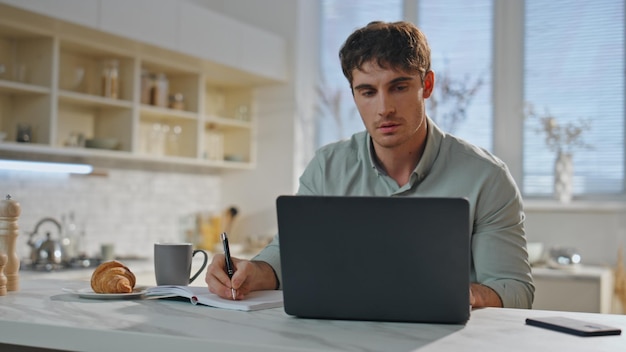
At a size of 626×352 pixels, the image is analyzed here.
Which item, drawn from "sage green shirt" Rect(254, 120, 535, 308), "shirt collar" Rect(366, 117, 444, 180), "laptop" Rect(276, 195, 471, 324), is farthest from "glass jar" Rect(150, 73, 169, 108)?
"laptop" Rect(276, 195, 471, 324)

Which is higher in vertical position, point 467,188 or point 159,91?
point 159,91

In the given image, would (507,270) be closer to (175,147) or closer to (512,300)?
(512,300)

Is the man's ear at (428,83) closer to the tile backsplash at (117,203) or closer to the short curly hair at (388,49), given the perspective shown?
the short curly hair at (388,49)

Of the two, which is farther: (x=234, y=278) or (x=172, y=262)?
(x=172, y=262)

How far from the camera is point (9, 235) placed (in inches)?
79.2

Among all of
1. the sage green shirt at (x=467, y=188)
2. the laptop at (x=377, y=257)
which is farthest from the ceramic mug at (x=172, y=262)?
the laptop at (x=377, y=257)

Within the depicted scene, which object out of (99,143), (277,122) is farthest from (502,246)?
(277,122)

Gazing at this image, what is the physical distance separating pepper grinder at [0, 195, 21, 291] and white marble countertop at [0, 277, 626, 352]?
0.25 metres

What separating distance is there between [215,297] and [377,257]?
477 millimetres

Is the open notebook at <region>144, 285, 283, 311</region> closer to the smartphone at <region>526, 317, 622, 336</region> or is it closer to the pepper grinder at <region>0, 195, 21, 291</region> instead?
the pepper grinder at <region>0, 195, 21, 291</region>

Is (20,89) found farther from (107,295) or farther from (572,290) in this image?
(572,290)

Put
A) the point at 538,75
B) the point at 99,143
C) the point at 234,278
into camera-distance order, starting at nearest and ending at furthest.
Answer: the point at 234,278
the point at 99,143
the point at 538,75

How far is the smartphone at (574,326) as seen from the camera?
145cm

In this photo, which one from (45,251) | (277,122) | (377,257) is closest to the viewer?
(377,257)
